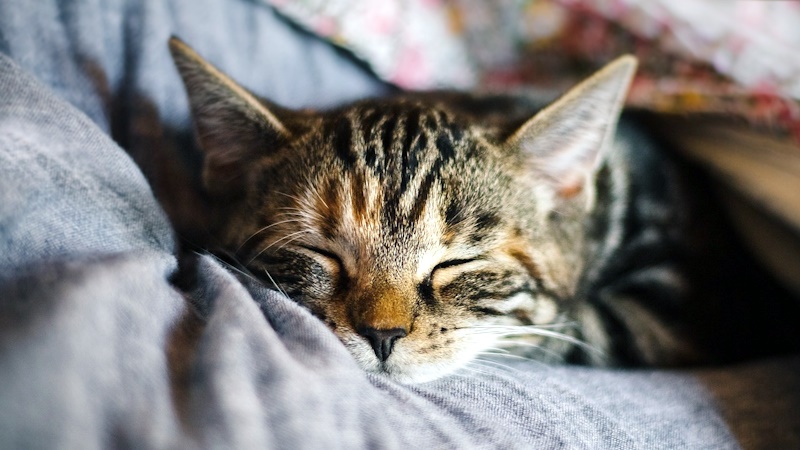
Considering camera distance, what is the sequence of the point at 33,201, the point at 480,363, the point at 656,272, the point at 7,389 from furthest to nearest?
the point at 656,272 < the point at 480,363 < the point at 33,201 < the point at 7,389

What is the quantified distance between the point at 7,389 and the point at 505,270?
66 cm

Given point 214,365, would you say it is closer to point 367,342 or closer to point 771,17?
point 367,342

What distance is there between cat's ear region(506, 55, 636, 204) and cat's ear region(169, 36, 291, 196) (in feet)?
1.34

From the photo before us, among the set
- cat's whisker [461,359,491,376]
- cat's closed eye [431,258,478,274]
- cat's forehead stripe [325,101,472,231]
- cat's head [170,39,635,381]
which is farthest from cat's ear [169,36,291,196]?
cat's whisker [461,359,491,376]

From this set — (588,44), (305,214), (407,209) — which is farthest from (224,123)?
(588,44)

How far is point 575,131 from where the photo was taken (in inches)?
38.7

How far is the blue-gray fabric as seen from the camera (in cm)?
52

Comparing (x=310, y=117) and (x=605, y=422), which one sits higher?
(x=310, y=117)

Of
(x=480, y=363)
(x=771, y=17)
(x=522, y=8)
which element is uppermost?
(x=771, y=17)

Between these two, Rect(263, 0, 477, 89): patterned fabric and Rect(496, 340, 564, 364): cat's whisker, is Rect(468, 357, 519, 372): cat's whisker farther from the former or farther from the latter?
Rect(263, 0, 477, 89): patterned fabric

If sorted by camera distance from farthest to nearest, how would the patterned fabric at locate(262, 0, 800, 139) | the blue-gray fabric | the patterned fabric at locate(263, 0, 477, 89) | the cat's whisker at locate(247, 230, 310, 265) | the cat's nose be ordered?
the patterned fabric at locate(263, 0, 477, 89), the patterned fabric at locate(262, 0, 800, 139), the cat's whisker at locate(247, 230, 310, 265), the cat's nose, the blue-gray fabric

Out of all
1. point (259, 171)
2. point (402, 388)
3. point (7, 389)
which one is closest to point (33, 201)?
point (7, 389)

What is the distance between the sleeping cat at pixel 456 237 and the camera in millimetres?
835

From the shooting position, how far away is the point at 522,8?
1.43 metres
